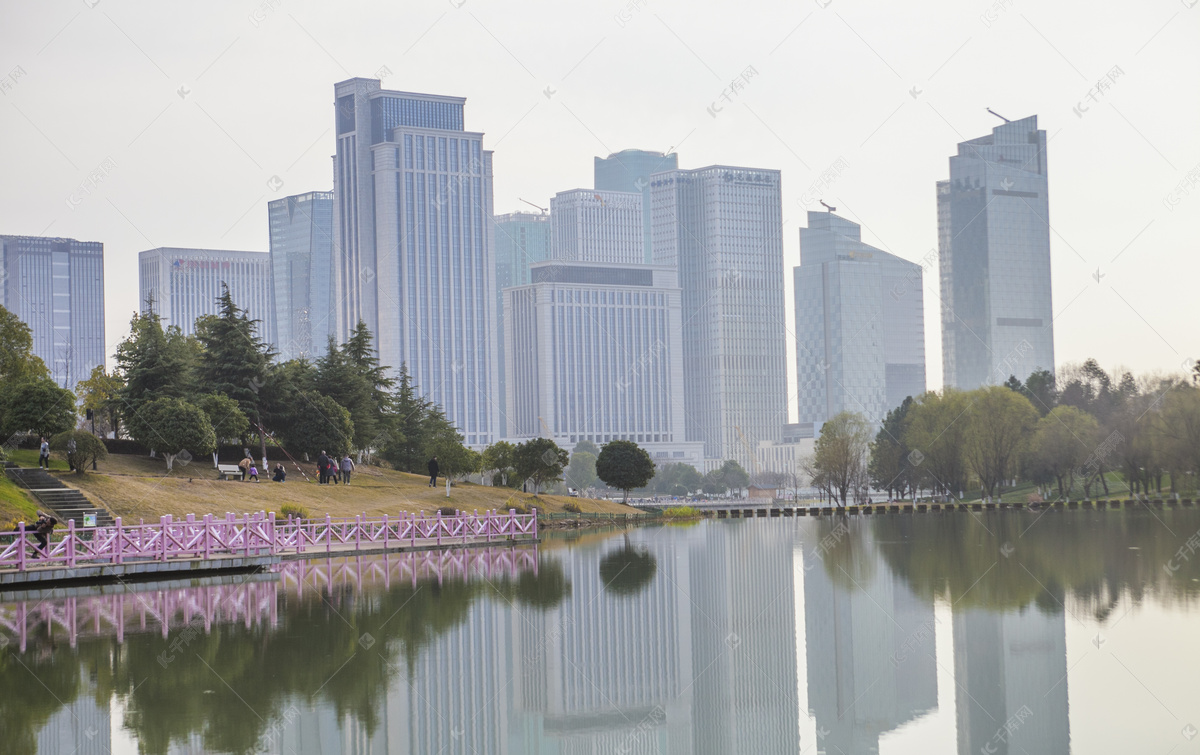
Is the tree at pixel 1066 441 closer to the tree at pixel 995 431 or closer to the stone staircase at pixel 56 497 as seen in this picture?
the tree at pixel 995 431

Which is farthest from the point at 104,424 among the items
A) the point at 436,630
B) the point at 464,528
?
the point at 436,630

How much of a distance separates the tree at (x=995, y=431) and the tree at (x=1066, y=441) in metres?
1.23

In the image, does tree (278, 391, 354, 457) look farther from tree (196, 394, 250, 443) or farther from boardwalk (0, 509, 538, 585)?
boardwalk (0, 509, 538, 585)

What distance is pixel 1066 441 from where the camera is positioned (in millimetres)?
66000

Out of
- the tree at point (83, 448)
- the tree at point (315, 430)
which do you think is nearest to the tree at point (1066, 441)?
Answer: the tree at point (315, 430)

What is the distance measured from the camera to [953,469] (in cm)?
7531

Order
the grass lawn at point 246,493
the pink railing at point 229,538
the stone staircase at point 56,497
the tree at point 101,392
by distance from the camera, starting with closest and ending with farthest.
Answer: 1. the pink railing at point 229,538
2. the stone staircase at point 56,497
3. the grass lawn at point 246,493
4. the tree at point 101,392

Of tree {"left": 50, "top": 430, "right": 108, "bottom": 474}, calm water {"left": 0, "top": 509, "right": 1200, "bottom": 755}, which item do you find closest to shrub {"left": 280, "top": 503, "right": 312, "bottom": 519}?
tree {"left": 50, "top": 430, "right": 108, "bottom": 474}

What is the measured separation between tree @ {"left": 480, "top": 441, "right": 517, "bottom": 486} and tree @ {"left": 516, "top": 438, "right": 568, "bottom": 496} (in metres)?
0.53

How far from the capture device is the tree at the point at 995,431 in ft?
228

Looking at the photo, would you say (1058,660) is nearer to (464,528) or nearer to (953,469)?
(464,528)

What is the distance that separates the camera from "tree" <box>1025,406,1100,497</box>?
66.1 meters

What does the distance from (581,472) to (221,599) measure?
142835 mm

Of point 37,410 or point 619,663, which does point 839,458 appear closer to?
point 37,410
